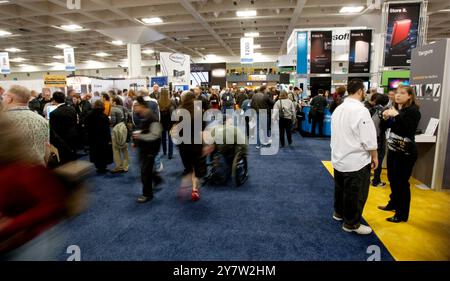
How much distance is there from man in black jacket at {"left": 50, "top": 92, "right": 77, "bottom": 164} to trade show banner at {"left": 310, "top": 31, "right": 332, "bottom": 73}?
25.7 feet

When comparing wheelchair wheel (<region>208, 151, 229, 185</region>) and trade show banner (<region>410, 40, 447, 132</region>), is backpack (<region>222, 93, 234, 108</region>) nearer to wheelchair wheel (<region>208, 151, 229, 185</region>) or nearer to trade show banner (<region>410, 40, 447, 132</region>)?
wheelchair wheel (<region>208, 151, 229, 185</region>)

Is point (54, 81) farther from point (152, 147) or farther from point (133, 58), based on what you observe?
point (152, 147)

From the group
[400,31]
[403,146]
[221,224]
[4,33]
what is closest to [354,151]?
[403,146]

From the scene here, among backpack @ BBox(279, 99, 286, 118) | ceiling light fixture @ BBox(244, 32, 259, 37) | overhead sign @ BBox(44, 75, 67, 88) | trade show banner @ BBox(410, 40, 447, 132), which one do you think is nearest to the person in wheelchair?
backpack @ BBox(279, 99, 286, 118)

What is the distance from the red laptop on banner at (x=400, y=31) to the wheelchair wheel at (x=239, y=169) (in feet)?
23.4

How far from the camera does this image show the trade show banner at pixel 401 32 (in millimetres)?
8523

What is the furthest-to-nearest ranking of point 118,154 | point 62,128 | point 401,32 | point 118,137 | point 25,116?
point 401,32 < point 118,154 < point 118,137 < point 62,128 < point 25,116

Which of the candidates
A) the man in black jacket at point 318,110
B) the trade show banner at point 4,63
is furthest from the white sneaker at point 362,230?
the trade show banner at point 4,63

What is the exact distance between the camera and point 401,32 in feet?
28.3

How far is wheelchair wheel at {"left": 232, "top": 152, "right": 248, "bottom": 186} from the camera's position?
4.40 m

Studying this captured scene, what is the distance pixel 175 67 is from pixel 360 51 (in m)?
6.39

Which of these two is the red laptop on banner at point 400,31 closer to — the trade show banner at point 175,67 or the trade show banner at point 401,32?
the trade show banner at point 401,32

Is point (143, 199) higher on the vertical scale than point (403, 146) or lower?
lower

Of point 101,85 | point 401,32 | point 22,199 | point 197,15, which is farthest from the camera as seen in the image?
point 101,85
